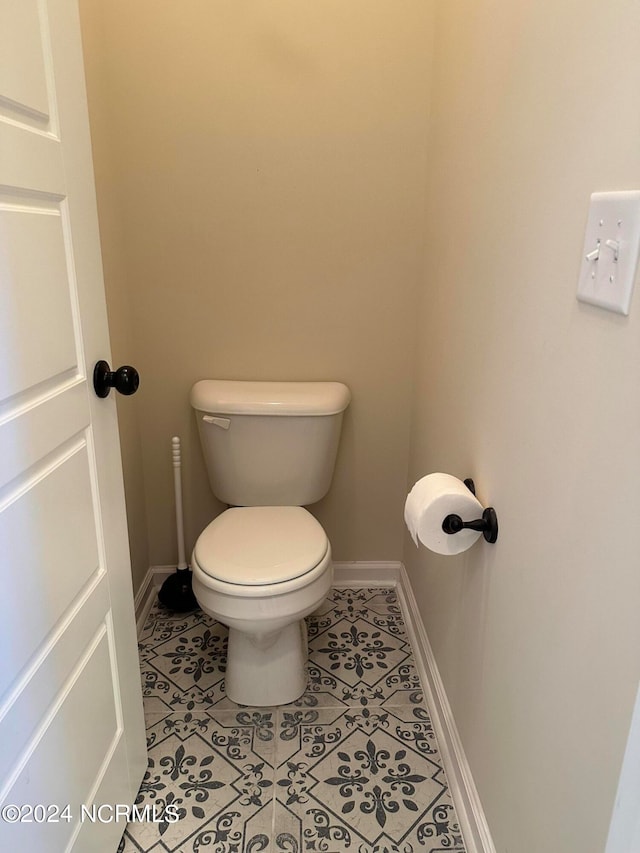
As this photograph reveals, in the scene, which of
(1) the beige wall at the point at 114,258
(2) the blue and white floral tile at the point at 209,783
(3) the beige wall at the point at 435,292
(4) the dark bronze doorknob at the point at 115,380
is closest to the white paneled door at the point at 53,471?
(4) the dark bronze doorknob at the point at 115,380

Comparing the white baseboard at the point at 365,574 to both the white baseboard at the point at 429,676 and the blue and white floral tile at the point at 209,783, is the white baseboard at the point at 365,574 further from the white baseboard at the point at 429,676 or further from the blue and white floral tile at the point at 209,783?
the blue and white floral tile at the point at 209,783

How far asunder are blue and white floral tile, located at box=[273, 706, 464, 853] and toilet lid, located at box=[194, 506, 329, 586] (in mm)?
436

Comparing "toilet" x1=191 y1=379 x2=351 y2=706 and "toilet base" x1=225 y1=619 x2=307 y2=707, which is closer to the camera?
"toilet" x1=191 y1=379 x2=351 y2=706

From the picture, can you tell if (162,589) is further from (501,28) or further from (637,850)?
(501,28)

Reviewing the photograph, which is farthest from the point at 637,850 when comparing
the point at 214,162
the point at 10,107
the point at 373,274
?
the point at 214,162

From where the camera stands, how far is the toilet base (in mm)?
1660

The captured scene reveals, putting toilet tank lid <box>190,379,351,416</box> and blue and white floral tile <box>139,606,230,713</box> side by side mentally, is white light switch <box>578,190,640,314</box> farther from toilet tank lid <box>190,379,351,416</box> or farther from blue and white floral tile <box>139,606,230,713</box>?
blue and white floral tile <box>139,606,230,713</box>

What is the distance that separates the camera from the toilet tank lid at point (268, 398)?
5.97ft

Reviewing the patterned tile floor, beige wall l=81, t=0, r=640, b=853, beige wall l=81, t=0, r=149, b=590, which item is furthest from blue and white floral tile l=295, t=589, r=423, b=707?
beige wall l=81, t=0, r=149, b=590

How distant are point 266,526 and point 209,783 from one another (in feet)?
2.08

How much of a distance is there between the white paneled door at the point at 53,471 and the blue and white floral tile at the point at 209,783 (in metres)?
0.13

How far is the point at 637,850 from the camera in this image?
68 cm

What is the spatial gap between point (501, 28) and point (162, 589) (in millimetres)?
1815

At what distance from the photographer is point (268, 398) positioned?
72.0 inches
